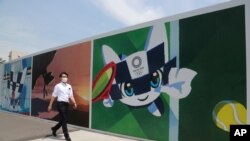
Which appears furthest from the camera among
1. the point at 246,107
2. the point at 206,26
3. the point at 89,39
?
the point at 89,39

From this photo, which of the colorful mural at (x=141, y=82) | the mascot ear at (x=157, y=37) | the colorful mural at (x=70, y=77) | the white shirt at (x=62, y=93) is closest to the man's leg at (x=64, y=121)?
the white shirt at (x=62, y=93)

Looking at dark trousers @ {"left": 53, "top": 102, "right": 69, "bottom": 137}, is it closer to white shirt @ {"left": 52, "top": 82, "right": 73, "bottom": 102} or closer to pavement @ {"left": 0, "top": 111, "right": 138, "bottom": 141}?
white shirt @ {"left": 52, "top": 82, "right": 73, "bottom": 102}

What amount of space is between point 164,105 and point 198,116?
101 centimetres

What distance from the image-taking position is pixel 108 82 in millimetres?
10094

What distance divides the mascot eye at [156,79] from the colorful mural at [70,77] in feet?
9.91

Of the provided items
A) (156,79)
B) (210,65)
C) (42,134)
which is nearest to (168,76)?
(156,79)

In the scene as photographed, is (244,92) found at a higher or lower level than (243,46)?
lower

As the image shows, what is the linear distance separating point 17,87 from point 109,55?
8.06 meters

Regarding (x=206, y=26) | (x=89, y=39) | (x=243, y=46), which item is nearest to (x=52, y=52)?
(x=89, y=39)

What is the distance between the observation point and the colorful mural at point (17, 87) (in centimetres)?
1538

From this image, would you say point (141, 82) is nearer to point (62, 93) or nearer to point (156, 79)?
point (156, 79)

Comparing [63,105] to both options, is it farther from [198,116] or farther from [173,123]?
[198,116]

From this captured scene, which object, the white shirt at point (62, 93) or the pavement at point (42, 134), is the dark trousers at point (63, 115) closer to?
the white shirt at point (62, 93)

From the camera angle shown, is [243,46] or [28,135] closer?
[243,46]
